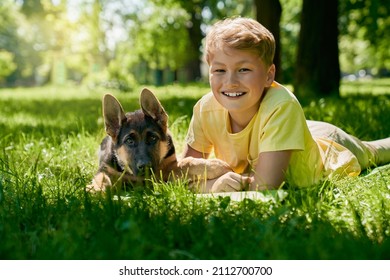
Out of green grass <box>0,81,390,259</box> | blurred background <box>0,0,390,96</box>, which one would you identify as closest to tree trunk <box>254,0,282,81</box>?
blurred background <box>0,0,390,96</box>

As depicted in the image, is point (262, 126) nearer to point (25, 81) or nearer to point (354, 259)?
point (354, 259)

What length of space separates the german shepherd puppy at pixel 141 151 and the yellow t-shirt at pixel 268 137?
23cm

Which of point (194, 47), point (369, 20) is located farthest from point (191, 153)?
point (194, 47)

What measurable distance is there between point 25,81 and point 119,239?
3475 inches

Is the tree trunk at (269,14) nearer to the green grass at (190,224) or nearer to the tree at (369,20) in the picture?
the tree at (369,20)

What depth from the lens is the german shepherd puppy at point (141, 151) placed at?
4453 mm

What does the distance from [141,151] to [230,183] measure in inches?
30.5

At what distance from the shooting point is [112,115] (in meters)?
4.71

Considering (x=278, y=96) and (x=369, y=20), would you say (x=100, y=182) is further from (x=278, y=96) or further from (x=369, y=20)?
(x=369, y=20)

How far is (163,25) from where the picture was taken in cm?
3884

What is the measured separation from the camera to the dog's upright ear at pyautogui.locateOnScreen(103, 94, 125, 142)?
4633 millimetres

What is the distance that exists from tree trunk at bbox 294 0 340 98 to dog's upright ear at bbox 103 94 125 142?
8771 mm
